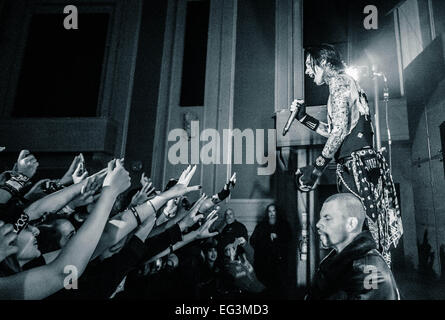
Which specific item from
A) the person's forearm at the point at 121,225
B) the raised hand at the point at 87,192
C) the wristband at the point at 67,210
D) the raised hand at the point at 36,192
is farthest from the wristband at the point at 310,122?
the raised hand at the point at 36,192

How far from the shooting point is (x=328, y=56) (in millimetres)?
2932

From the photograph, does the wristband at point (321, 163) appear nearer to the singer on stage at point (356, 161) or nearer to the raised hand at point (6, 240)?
the singer on stage at point (356, 161)

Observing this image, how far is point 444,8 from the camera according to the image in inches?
162

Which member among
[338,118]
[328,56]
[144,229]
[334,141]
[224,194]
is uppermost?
[328,56]

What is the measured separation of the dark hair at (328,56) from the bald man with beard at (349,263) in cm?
148

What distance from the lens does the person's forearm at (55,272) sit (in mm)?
1219

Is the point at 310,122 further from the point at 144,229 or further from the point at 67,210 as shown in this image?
the point at 67,210

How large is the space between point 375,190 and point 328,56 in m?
1.36

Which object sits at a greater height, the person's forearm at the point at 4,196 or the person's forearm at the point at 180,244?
the person's forearm at the point at 4,196

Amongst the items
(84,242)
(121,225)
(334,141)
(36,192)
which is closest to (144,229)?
(121,225)

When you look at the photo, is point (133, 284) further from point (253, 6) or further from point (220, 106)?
point (253, 6)

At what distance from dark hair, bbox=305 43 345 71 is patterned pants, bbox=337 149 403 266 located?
35.1 inches

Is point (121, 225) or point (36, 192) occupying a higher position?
point (36, 192)

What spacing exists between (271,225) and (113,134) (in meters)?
4.07
